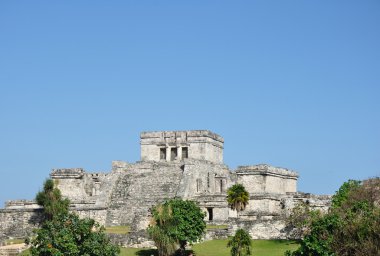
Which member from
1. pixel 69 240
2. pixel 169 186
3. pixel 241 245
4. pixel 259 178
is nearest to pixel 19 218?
pixel 169 186

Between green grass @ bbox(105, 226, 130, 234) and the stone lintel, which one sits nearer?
green grass @ bbox(105, 226, 130, 234)

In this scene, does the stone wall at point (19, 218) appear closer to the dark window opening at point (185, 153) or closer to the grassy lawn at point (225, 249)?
the dark window opening at point (185, 153)

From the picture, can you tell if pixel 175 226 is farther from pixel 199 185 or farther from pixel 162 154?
pixel 162 154

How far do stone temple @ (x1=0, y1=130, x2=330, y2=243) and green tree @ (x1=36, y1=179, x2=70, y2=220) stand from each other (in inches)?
45.5

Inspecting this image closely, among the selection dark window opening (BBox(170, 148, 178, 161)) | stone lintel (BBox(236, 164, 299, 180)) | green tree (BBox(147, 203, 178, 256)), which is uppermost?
dark window opening (BBox(170, 148, 178, 161))

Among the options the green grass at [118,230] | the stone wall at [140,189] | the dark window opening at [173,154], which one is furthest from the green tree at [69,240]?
the dark window opening at [173,154]

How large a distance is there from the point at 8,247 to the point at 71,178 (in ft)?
52.7

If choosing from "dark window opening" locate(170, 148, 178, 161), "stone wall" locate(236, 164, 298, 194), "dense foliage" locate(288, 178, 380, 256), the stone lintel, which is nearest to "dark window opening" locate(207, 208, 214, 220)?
"stone wall" locate(236, 164, 298, 194)

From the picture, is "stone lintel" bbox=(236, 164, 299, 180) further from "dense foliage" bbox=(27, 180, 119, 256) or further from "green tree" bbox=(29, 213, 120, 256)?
"green tree" bbox=(29, 213, 120, 256)

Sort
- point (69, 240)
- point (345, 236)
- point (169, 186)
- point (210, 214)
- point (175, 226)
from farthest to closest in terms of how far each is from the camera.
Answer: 1. point (169, 186)
2. point (210, 214)
3. point (175, 226)
4. point (345, 236)
5. point (69, 240)

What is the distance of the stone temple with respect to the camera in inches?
1751

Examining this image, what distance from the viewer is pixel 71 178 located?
50.8 metres

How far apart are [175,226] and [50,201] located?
42.2ft

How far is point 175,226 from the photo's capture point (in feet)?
108
